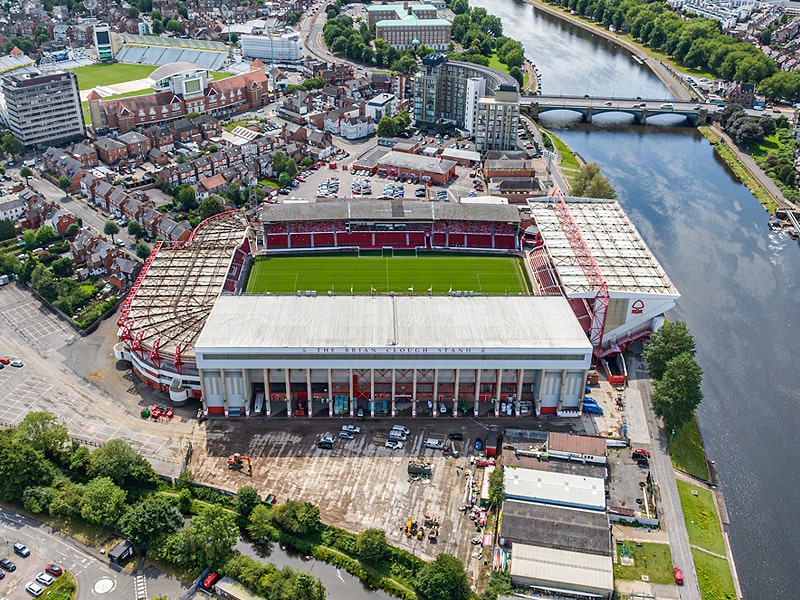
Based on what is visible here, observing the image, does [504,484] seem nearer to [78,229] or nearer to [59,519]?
[59,519]

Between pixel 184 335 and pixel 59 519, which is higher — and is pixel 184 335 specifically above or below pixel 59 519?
above

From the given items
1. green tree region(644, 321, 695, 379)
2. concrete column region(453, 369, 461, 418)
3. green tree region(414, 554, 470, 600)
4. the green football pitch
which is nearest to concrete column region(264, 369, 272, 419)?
concrete column region(453, 369, 461, 418)

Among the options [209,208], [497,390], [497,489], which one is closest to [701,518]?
[497,489]

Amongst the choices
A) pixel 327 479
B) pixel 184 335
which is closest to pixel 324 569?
pixel 327 479

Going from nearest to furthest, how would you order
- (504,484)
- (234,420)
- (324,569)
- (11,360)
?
(324,569) < (504,484) < (234,420) < (11,360)

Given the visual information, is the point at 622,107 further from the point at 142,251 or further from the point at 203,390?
the point at 203,390

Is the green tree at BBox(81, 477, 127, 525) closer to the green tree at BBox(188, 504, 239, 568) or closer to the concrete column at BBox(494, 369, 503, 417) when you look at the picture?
the green tree at BBox(188, 504, 239, 568)

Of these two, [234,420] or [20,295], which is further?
[20,295]
